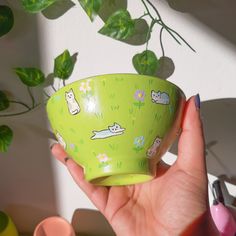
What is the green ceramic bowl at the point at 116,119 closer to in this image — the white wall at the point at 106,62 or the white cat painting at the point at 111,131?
the white cat painting at the point at 111,131

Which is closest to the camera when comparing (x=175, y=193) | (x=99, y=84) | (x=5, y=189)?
(x=99, y=84)

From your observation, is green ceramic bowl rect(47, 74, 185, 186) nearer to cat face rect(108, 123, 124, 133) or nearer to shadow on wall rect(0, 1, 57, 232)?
cat face rect(108, 123, 124, 133)

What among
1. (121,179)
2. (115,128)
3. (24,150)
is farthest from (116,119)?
(24,150)

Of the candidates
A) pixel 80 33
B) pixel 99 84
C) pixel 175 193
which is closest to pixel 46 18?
pixel 80 33

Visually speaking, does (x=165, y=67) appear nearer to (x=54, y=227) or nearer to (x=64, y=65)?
(x=64, y=65)

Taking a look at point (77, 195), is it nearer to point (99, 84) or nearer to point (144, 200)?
point (144, 200)

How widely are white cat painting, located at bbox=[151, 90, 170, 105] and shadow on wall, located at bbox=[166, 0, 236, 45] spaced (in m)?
0.21

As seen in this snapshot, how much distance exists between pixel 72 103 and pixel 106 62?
0.69 ft

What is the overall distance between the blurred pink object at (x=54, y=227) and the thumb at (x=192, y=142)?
33 cm

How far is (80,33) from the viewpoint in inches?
24.0

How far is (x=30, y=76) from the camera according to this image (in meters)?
0.62

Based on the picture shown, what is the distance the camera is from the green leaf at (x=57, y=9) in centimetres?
59

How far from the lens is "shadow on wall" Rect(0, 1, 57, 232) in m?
0.61

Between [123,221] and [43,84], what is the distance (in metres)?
0.26
